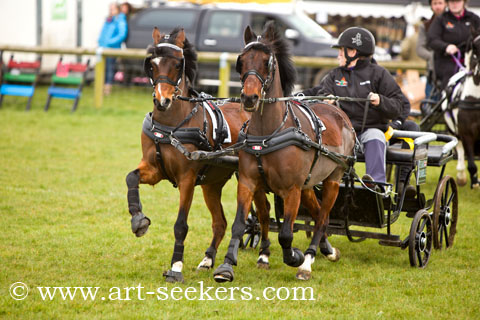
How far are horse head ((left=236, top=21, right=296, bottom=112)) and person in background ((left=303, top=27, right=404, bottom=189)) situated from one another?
1.16 meters

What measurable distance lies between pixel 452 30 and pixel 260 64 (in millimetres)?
6084

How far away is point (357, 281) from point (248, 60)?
214 cm

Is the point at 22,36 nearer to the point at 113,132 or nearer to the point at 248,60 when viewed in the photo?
the point at 113,132

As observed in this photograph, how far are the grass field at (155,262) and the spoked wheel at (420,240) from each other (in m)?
0.10

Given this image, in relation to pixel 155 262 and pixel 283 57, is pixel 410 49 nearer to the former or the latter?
pixel 283 57

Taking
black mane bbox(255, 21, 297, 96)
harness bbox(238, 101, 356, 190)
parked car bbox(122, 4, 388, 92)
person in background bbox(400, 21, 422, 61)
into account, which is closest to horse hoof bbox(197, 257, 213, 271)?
harness bbox(238, 101, 356, 190)

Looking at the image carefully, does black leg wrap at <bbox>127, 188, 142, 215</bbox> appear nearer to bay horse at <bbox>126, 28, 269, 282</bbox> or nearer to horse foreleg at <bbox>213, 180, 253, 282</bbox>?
bay horse at <bbox>126, 28, 269, 282</bbox>

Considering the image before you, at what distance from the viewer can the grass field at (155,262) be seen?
188 inches

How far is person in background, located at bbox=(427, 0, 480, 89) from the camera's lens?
32.3 feet

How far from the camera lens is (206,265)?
5.80 metres

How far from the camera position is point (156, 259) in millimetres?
6172

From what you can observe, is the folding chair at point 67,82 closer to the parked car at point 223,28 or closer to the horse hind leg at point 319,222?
the parked car at point 223,28

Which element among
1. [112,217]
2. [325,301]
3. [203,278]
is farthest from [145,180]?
[112,217]

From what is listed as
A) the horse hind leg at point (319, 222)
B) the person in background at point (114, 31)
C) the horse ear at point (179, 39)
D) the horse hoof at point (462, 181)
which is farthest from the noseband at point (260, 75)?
the person in background at point (114, 31)
